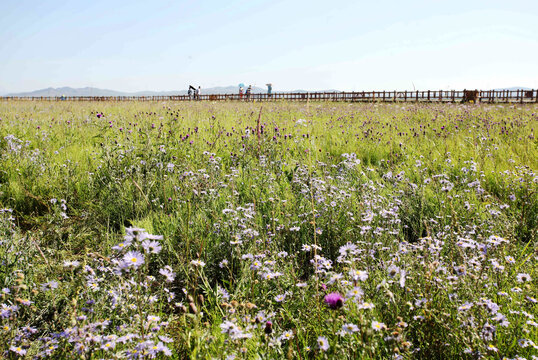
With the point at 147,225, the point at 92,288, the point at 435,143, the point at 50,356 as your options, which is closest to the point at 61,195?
the point at 147,225

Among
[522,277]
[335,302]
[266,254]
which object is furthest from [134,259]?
[522,277]

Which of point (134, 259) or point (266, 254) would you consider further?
point (266, 254)

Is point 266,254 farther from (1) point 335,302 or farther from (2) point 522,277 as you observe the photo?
(2) point 522,277

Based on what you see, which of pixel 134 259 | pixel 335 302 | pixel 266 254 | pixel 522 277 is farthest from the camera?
pixel 266 254

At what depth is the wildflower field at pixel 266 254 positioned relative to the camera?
158 cm

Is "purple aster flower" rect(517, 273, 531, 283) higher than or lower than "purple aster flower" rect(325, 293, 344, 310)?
lower

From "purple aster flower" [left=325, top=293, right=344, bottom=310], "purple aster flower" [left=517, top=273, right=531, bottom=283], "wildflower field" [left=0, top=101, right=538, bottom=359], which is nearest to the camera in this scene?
"purple aster flower" [left=325, top=293, right=344, bottom=310]

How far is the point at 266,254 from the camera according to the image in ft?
8.35

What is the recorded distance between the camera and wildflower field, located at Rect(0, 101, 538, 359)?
1.58 meters

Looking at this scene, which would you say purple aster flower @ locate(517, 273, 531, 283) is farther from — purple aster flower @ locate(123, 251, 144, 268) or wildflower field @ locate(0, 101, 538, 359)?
purple aster flower @ locate(123, 251, 144, 268)

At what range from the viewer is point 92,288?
79.3 inches

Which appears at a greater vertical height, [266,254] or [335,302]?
[335,302]

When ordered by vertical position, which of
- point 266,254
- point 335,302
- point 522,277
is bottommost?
point 266,254

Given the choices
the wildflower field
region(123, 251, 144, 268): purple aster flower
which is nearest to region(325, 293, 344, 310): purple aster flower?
the wildflower field
